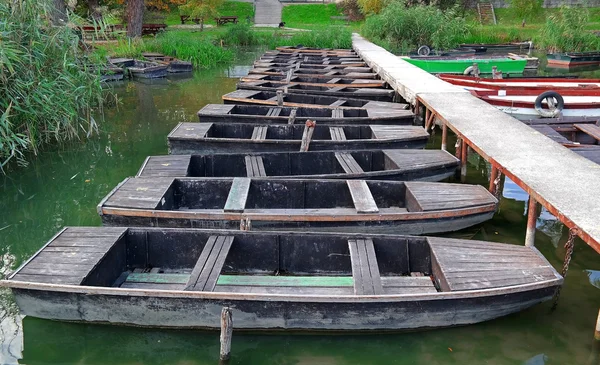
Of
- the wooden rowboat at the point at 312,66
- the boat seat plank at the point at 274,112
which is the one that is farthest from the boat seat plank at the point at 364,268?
the wooden rowboat at the point at 312,66

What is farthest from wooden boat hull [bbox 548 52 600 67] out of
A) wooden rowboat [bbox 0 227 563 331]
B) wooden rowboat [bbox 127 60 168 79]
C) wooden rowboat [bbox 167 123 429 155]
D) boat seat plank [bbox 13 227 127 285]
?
boat seat plank [bbox 13 227 127 285]

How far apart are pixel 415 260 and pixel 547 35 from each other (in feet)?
76.7

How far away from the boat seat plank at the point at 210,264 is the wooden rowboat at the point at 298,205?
1.76 feet

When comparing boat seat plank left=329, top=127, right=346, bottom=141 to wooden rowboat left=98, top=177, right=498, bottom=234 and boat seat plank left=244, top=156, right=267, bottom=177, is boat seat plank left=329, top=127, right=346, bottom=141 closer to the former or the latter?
boat seat plank left=244, top=156, right=267, bottom=177

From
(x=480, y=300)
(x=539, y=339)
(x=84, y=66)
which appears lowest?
(x=539, y=339)

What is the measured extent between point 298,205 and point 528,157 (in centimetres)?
309

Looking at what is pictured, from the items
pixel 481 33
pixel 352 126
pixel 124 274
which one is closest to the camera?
pixel 124 274

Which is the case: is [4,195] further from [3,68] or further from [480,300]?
[480,300]

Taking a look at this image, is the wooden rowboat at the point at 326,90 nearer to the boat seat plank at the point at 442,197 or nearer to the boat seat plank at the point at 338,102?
the boat seat plank at the point at 338,102

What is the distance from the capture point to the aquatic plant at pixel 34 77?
8695mm

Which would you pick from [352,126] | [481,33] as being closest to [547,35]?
[481,33]

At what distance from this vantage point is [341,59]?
19.6 metres

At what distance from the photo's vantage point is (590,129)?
9188 mm

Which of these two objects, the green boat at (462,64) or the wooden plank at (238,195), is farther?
the green boat at (462,64)
